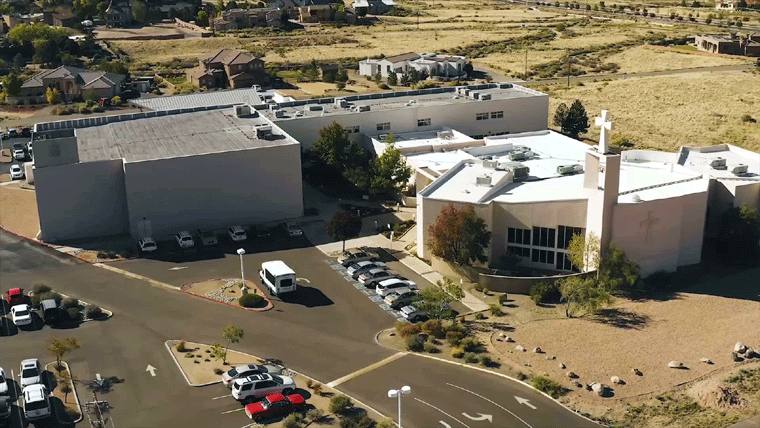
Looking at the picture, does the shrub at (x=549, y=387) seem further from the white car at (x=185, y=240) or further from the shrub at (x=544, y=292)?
the white car at (x=185, y=240)

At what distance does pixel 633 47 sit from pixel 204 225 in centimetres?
9053

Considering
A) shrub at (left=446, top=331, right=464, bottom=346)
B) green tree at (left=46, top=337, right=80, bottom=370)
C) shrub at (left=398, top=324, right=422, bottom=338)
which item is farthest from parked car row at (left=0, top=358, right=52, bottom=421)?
shrub at (left=446, top=331, right=464, bottom=346)

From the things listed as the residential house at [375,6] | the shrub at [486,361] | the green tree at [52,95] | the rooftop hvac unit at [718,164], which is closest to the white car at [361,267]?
the shrub at [486,361]

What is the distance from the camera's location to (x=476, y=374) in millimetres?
37594

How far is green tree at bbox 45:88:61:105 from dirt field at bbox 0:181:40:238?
33.2m

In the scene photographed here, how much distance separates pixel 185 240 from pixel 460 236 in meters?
17.3

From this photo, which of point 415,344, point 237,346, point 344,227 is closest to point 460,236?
point 344,227

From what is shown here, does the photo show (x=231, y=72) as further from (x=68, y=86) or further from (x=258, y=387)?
(x=258, y=387)

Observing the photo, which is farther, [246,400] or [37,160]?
[37,160]

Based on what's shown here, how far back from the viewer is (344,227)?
51.5 metres

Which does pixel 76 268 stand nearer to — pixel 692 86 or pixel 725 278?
pixel 725 278

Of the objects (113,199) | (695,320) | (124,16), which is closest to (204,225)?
(113,199)

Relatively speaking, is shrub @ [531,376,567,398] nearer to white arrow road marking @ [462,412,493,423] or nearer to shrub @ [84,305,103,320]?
white arrow road marking @ [462,412,493,423]

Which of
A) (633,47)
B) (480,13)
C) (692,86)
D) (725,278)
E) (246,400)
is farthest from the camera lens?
(480,13)
